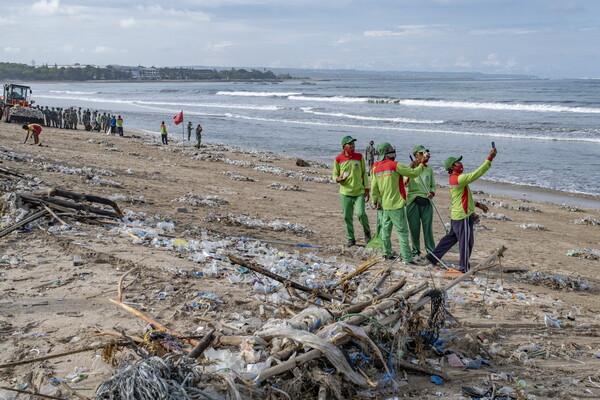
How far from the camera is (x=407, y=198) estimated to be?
7879mm

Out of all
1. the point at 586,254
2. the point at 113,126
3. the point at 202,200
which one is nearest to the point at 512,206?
the point at 586,254

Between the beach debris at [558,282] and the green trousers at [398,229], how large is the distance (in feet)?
5.64

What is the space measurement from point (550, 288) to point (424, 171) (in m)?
2.34

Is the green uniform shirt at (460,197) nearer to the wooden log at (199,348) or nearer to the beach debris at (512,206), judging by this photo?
the wooden log at (199,348)

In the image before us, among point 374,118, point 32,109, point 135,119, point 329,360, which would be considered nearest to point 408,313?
point 329,360

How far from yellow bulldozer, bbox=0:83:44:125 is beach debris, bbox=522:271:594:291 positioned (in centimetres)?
2584

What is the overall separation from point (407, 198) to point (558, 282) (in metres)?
2.34

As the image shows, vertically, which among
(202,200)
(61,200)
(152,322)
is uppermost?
(61,200)

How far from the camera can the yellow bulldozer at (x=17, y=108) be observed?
2598cm

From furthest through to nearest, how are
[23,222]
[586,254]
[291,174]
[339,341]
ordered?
[291,174] → [586,254] → [23,222] → [339,341]

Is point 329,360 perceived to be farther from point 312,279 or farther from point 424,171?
point 424,171

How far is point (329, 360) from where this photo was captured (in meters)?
3.46

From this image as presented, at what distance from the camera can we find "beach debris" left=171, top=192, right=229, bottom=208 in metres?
10.9

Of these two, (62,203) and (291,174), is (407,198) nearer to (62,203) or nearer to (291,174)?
(62,203)
